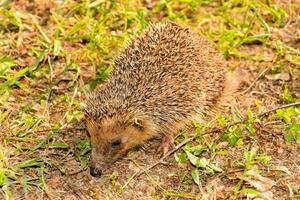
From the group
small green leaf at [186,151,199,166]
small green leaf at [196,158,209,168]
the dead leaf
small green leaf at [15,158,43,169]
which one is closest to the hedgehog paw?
small green leaf at [186,151,199,166]

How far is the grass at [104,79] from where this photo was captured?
4891 mm

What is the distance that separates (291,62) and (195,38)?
1238mm

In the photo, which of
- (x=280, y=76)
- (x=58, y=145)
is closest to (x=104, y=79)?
(x=58, y=145)

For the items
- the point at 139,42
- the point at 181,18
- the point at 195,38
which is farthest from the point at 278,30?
the point at 139,42

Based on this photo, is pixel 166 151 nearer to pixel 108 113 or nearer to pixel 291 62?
pixel 108 113

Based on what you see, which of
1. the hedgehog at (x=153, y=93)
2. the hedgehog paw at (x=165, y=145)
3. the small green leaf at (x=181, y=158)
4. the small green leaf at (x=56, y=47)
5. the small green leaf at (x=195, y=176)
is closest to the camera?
the small green leaf at (x=195, y=176)

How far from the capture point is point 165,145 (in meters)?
5.27

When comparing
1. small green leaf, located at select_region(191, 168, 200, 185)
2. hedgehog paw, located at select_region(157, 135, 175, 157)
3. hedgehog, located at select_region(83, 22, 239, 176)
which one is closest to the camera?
small green leaf, located at select_region(191, 168, 200, 185)

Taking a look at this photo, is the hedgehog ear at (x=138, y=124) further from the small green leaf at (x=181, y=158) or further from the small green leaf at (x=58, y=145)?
the small green leaf at (x=58, y=145)

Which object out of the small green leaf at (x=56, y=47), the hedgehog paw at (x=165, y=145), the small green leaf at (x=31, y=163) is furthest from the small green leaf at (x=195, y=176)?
the small green leaf at (x=56, y=47)

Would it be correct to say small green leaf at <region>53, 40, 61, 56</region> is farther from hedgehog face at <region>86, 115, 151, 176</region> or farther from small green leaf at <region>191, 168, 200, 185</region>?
small green leaf at <region>191, 168, 200, 185</region>

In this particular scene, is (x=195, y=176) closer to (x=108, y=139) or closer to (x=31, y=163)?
(x=108, y=139)

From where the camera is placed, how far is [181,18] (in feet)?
22.0

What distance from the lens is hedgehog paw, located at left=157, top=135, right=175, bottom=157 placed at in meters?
5.21
